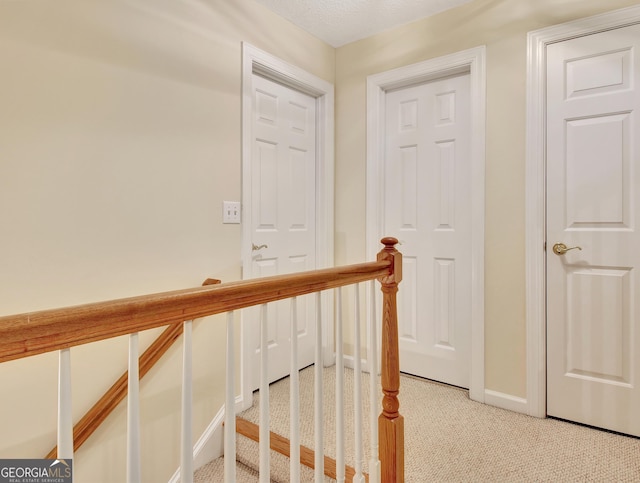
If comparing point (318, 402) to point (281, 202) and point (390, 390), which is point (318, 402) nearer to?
point (390, 390)

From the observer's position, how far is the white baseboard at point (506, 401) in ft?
6.74

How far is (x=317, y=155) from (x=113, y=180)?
1.50 m

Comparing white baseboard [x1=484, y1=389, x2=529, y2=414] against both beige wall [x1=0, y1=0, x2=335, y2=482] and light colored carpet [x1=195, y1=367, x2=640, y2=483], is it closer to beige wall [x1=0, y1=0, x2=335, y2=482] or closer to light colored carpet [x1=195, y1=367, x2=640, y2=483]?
light colored carpet [x1=195, y1=367, x2=640, y2=483]

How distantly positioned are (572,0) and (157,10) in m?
2.05

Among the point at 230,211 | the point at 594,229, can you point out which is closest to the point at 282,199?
the point at 230,211

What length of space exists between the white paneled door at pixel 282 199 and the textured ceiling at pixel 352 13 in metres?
0.42

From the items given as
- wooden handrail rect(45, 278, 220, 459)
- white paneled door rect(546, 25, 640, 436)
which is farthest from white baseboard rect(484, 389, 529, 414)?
wooden handrail rect(45, 278, 220, 459)

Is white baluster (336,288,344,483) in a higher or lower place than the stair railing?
lower

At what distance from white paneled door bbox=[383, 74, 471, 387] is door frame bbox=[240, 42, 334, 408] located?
421 millimetres

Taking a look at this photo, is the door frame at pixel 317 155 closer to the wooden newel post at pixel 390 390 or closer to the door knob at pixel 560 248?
the wooden newel post at pixel 390 390

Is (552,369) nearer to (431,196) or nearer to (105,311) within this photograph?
(431,196)

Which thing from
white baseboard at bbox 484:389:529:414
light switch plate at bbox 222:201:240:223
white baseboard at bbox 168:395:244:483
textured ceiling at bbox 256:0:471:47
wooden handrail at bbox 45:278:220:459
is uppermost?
textured ceiling at bbox 256:0:471:47

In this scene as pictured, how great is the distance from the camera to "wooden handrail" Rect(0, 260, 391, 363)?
24.3 inches

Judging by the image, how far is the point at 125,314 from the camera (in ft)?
2.38
